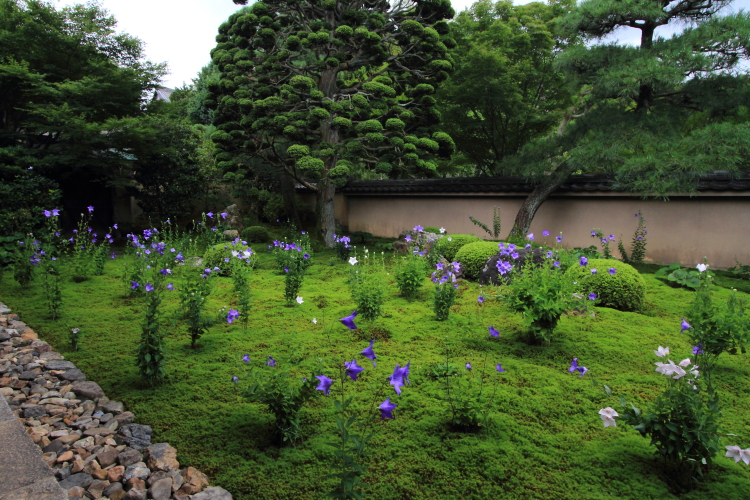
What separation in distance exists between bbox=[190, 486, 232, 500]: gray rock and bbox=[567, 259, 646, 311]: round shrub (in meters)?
3.73

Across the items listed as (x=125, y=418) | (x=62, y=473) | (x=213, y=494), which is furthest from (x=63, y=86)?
(x=213, y=494)

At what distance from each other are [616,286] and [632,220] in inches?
140

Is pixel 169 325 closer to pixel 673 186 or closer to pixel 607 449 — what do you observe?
pixel 607 449

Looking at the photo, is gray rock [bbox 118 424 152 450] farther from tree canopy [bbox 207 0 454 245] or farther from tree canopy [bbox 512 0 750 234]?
tree canopy [bbox 512 0 750 234]

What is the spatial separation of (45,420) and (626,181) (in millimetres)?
7393

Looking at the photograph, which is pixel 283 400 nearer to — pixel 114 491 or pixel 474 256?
pixel 114 491

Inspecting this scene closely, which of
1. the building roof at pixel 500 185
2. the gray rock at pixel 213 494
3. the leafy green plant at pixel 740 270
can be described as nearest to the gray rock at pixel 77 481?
the gray rock at pixel 213 494

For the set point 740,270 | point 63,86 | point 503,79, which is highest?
point 503,79

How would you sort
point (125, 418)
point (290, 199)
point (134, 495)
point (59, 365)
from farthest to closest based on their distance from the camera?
point (290, 199) → point (59, 365) → point (125, 418) → point (134, 495)

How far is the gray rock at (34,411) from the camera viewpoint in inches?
99.1

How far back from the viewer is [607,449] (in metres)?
2.22

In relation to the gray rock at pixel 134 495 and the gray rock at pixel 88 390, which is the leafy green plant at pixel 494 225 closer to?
the gray rock at pixel 88 390

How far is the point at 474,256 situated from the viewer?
19.9 feet

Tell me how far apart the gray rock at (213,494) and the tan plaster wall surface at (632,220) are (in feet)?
24.5
